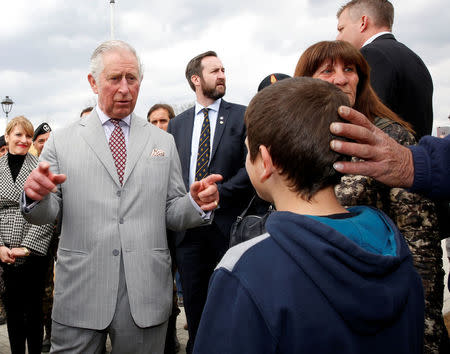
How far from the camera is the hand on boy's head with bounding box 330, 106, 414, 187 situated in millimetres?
1146

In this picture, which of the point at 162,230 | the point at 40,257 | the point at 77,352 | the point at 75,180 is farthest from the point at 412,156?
the point at 40,257

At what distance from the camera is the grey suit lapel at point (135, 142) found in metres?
2.38

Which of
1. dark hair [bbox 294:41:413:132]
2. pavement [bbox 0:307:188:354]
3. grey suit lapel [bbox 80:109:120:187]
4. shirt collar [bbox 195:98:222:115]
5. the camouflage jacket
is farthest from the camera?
pavement [bbox 0:307:188:354]

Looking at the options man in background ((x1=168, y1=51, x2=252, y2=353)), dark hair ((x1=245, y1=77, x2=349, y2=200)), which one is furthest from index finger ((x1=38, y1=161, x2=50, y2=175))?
man in background ((x1=168, y1=51, x2=252, y2=353))

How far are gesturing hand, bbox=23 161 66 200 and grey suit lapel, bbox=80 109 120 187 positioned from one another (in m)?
0.38

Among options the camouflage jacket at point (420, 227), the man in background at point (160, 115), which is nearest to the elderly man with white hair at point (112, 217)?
the camouflage jacket at point (420, 227)

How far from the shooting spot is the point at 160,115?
5.62 m

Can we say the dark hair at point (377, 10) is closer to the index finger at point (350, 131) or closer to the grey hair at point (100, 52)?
the grey hair at point (100, 52)

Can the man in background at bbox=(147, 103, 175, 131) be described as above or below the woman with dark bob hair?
above

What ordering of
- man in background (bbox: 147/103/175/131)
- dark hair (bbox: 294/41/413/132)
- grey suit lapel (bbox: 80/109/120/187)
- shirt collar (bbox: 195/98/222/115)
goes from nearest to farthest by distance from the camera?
dark hair (bbox: 294/41/413/132), grey suit lapel (bbox: 80/109/120/187), shirt collar (bbox: 195/98/222/115), man in background (bbox: 147/103/175/131)

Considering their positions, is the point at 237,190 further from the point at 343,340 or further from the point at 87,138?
the point at 343,340

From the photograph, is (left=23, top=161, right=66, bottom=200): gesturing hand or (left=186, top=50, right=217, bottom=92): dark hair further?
(left=186, top=50, right=217, bottom=92): dark hair

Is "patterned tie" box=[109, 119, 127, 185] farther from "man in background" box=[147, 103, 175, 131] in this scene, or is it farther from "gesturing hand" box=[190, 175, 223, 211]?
"man in background" box=[147, 103, 175, 131]

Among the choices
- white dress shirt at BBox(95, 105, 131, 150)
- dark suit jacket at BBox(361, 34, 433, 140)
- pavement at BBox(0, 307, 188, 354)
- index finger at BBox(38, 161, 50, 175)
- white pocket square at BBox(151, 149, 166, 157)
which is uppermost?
dark suit jacket at BBox(361, 34, 433, 140)
